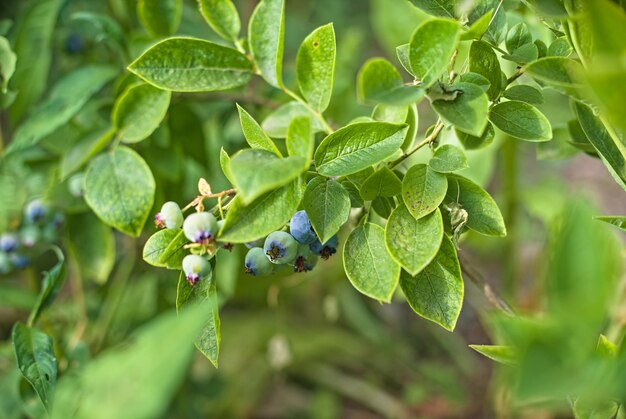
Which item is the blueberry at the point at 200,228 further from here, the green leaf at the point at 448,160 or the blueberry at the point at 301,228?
the green leaf at the point at 448,160

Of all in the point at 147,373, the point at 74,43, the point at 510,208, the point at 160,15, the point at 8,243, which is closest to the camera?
the point at 147,373

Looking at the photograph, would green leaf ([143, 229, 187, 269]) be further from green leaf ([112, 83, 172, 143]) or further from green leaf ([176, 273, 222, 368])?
green leaf ([112, 83, 172, 143])

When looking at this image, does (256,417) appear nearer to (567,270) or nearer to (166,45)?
(166,45)

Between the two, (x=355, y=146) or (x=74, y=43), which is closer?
(x=355, y=146)

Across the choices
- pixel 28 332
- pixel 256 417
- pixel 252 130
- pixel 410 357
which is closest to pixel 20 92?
pixel 28 332

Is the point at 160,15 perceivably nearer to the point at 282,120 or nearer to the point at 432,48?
the point at 282,120

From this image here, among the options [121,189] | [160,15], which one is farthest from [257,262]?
[160,15]
